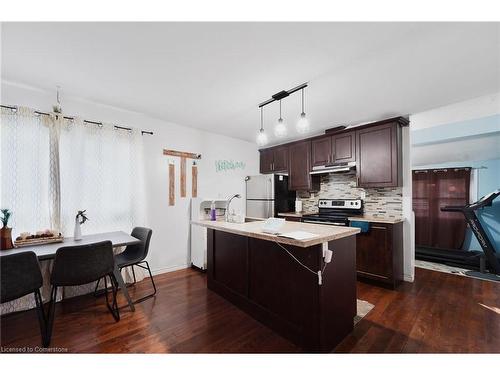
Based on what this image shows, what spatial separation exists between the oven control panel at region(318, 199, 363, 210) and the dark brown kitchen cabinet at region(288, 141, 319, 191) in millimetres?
309

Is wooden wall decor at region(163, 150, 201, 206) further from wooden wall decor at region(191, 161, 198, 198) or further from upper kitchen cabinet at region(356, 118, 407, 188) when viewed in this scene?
upper kitchen cabinet at region(356, 118, 407, 188)

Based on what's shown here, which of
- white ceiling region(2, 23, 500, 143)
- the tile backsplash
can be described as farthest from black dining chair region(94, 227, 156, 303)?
the tile backsplash

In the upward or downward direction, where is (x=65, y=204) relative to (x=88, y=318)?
upward

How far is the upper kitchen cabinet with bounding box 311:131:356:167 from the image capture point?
Result: 3339mm

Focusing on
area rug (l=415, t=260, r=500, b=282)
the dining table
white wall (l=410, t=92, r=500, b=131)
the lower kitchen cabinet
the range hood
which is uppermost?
white wall (l=410, t=92, r=500, b=131)

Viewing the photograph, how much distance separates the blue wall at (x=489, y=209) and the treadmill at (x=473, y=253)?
1.99ft

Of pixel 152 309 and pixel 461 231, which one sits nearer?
pixel 152 309

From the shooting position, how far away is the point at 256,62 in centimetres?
183

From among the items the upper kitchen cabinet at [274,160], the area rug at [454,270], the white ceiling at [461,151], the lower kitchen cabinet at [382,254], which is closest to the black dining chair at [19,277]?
the lower kitchen cabinet at [382,254]
